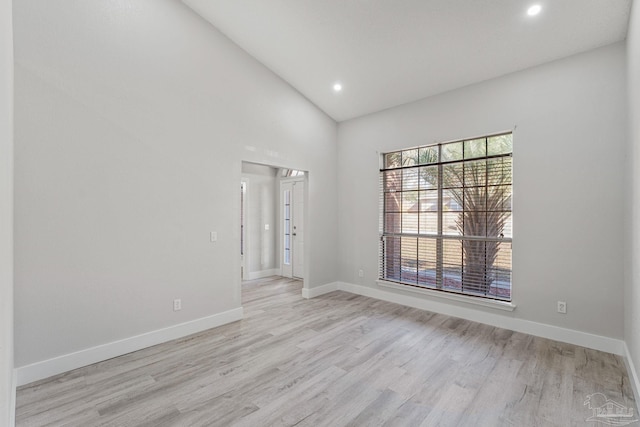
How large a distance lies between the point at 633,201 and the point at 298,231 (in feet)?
16.6

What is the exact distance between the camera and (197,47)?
11.9 ft

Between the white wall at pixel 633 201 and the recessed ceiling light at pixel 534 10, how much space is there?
651 mm

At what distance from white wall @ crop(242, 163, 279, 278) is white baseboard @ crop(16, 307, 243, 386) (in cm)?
259

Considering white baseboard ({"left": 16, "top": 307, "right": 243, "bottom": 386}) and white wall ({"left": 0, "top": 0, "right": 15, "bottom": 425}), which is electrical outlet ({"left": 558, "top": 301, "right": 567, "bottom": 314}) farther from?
white wall ({"left": 0, "top": 0, "right": 15, "bottom": 425})

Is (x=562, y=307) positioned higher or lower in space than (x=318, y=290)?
higher

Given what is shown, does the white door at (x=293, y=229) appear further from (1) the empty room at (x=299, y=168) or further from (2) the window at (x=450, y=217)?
(2) the window at (x=450, y=217)

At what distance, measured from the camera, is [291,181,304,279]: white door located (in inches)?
253

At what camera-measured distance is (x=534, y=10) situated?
2.76 metres

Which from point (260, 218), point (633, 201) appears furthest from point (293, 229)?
point (633, 201)

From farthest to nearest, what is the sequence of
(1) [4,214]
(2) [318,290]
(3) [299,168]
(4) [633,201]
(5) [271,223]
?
(5) [271,223]
(2) [318,290]
(3) [299,168]
(4) [633,201]
(1) [4,214]

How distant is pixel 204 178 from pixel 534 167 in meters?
3.85

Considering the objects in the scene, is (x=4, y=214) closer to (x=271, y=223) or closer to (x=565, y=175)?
(x=565, y=175)

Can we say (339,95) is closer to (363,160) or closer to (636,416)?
(363,160)

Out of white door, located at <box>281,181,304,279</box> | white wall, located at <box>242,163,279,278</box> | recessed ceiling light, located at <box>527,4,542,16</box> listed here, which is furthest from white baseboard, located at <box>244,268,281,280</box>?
recessed ceiling light, located at <box>527,4,542,16</box>
